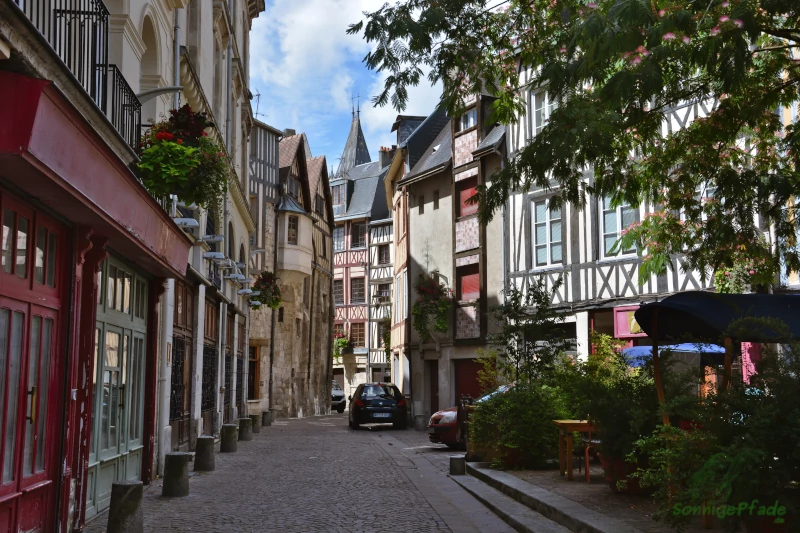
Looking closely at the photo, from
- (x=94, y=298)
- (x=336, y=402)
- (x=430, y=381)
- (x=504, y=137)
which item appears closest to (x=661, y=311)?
(x=94, y=298)

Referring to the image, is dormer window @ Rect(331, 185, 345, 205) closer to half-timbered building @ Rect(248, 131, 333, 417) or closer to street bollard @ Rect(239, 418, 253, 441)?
half-timbered building @ Rect(248, 131, 333, 417)

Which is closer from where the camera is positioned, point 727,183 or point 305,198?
point 727,183

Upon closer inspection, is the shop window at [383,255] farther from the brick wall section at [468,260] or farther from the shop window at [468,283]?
the brick wall section at [468,260]

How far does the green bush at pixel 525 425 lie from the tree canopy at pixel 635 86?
89.2 inches

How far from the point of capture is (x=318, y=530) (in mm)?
7906

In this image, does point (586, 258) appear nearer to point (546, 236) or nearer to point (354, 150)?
point (546, 236)

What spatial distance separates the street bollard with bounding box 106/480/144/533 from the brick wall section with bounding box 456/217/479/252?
1974 cm

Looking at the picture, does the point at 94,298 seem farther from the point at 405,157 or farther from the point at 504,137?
the point at 405,157

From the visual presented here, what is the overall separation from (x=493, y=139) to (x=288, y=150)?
17607 millimetres

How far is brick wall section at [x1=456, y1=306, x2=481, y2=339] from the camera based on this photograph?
2642cm

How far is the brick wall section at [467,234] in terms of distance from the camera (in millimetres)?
26516

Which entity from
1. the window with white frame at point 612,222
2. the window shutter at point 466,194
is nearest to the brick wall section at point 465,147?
the window shutter at point 466,194

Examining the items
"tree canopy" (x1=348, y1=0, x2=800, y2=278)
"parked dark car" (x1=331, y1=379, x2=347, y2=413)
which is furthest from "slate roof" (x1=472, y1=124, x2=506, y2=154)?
"parked dark car" (x1=331, y1=379, x2=347, y2=413)

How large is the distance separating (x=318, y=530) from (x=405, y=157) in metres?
25.9
